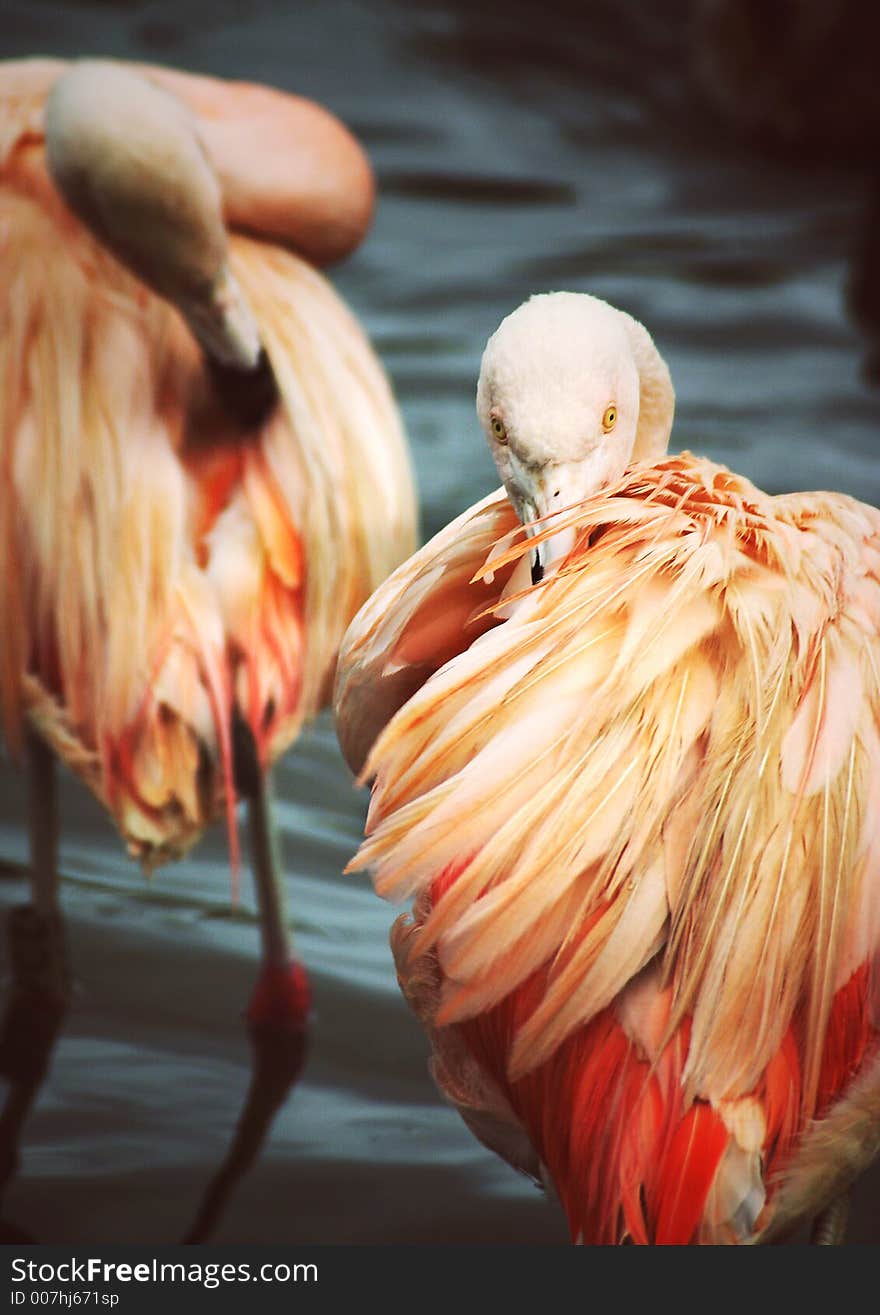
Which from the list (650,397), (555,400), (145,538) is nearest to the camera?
(555,400)

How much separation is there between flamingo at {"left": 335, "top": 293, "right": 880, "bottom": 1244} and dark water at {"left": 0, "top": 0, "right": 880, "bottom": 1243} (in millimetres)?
600

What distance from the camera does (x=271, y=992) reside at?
1.94m

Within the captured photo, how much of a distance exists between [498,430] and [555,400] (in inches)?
2.3

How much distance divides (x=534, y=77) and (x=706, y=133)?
17.7 inches

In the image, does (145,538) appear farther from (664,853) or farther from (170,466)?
(664,853)

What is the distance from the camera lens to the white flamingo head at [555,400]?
3.75 feet

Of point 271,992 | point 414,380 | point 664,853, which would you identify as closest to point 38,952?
point 271,992

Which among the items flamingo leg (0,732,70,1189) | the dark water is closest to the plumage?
flamingo leg (0,732,70,1189)

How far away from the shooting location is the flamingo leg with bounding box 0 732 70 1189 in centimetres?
192

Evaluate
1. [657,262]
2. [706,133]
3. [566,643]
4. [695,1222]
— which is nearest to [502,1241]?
[695,1222]

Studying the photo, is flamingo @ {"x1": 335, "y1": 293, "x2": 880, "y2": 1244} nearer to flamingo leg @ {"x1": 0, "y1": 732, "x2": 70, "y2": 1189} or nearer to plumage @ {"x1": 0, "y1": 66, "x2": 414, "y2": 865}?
plumage @ {"x1": 0, "y1": 66, "x2": 414, "y2": 865}

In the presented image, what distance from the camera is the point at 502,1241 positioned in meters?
1.61

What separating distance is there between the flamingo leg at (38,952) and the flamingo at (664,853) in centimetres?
89

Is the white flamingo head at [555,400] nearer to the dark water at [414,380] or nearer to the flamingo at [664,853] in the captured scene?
the flamingo at [664,853]
